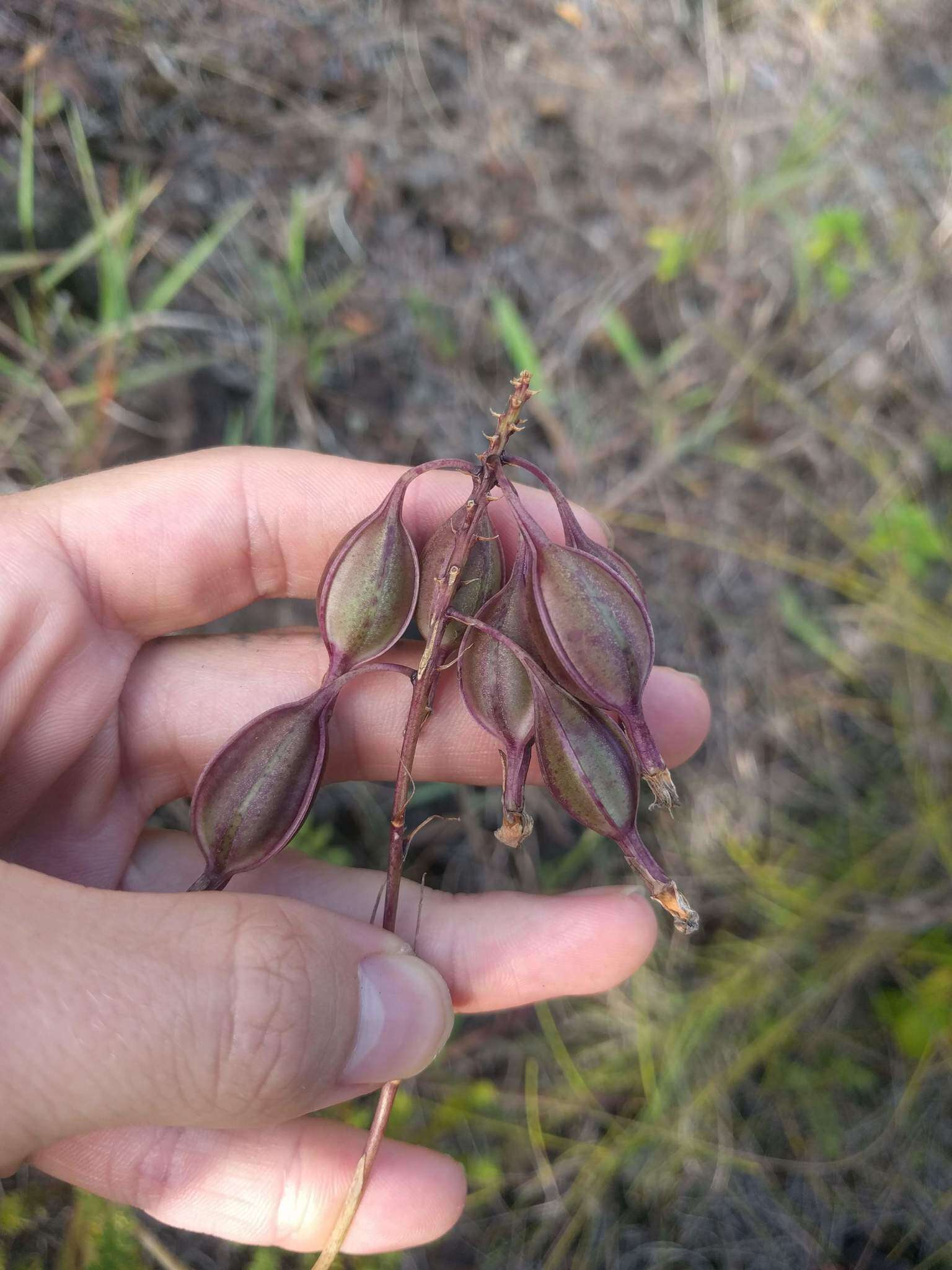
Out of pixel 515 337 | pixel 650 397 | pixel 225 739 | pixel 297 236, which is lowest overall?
pixel 225 739

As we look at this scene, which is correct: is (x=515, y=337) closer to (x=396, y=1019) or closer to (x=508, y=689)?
(x=508, y=689)

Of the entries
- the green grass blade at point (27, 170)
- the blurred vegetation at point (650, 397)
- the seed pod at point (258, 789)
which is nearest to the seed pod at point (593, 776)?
the seed pod at point (258, 789)

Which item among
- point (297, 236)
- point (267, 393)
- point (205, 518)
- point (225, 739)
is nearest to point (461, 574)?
point (205, 518)

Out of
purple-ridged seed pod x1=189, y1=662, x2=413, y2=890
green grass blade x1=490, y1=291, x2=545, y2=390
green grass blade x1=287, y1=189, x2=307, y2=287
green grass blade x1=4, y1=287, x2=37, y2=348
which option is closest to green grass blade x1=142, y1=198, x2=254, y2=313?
green grass blade x1=287, y1=189, x2=307, y2=287

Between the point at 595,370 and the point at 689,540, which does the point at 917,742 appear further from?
the point at 595,370

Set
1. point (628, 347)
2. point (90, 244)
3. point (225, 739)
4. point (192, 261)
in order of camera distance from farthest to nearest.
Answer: point (628, 347), point (192, 261), point (90, 244), point (225, 739)

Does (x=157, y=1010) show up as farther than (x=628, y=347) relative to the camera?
No

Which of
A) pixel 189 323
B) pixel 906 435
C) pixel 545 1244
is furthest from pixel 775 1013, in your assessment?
pixel 189 323
